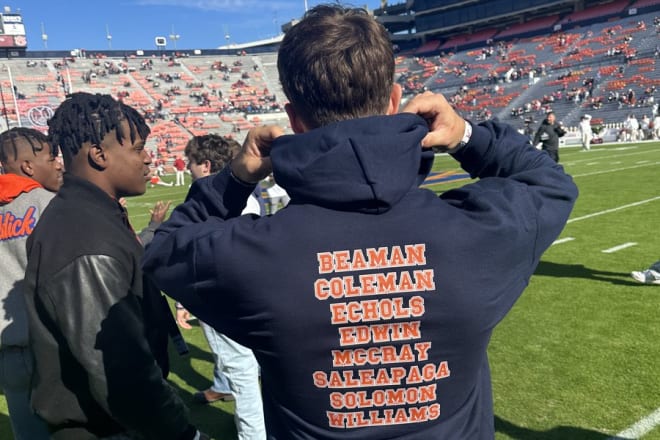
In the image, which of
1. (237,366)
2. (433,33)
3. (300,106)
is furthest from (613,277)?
(433,33)

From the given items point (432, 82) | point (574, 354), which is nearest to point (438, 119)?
point (574, 354)

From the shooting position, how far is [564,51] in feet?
155

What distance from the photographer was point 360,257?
44.8 inches

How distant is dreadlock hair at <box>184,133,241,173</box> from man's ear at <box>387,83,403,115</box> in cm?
299

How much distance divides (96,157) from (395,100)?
4.49 feet

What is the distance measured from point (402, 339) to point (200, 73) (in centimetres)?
6328

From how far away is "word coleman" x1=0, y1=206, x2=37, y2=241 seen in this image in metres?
2.57

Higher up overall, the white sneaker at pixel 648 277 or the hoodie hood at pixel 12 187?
the hoodie hood at pixel 12 187

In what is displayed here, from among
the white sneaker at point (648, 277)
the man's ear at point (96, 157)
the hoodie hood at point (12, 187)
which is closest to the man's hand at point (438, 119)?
the man's ear at point (96, 157)

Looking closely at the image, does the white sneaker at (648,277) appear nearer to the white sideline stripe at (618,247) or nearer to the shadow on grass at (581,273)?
the shadow on grass at (581,273)

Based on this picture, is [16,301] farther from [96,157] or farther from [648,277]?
[648,277]

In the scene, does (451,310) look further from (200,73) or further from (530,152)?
(200,73)

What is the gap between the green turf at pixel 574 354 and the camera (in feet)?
11.4

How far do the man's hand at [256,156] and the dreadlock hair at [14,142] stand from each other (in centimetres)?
255
